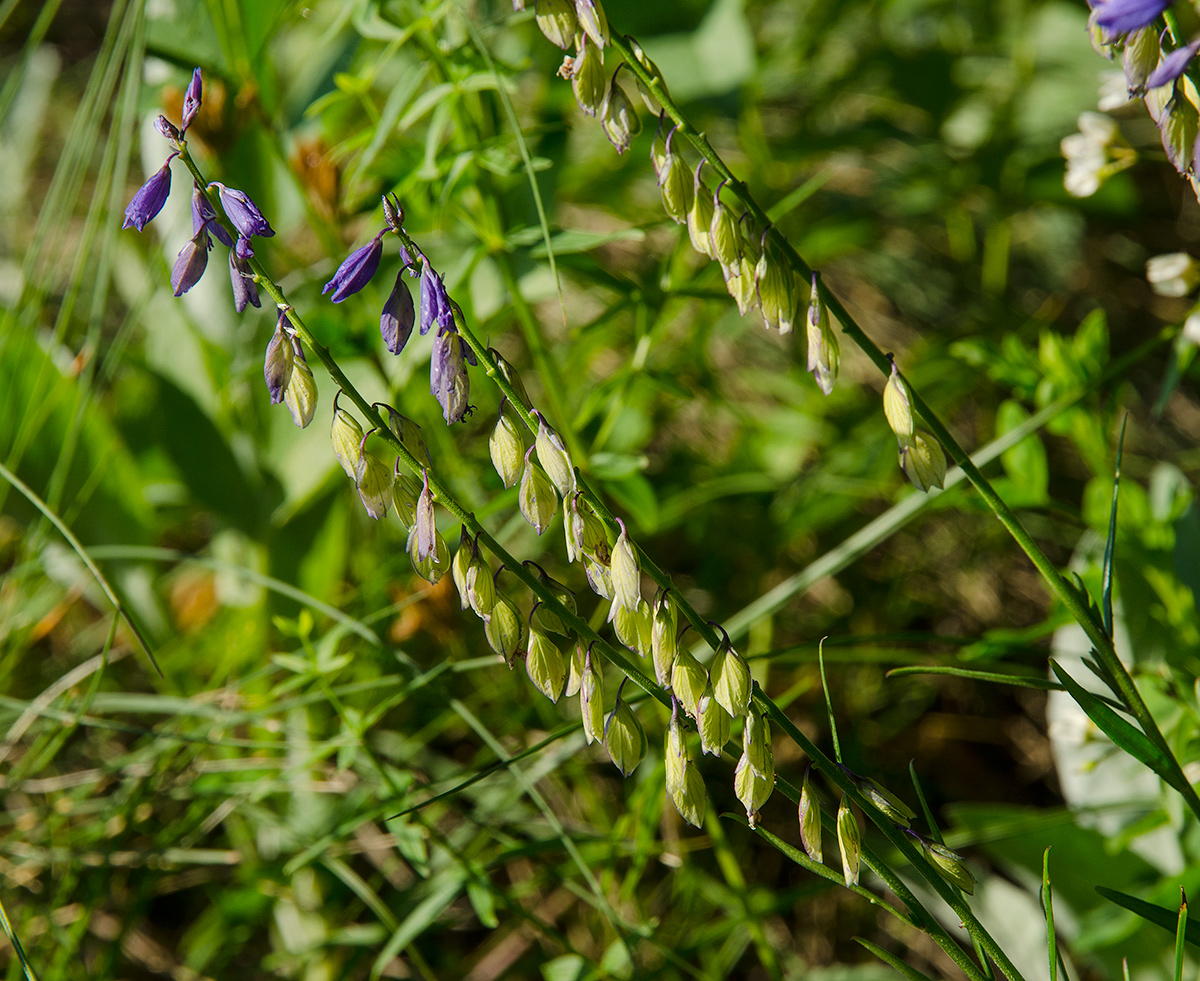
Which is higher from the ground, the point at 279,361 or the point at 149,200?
the point at 149,200

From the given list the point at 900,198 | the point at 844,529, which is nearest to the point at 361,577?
the point at 844,529

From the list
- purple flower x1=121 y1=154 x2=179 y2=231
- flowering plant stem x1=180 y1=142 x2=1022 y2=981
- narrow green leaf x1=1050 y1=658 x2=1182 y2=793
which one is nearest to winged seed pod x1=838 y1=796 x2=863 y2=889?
flowering plant stem x1=180 y1=142 x2=1022 y2=981

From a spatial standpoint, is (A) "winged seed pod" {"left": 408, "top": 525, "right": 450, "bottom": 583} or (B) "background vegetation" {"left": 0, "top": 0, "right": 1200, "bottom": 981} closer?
(A) "winged seed pod" {"left": 408, "top": 525, "right": 450, "bottom": 583}

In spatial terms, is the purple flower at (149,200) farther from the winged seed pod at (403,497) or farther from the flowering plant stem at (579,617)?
the winged seed pod at (403,497)

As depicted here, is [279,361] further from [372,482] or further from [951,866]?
[951,866]

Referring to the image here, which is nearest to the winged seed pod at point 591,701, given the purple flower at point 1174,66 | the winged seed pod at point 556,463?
the winged seed pod at point 556,463

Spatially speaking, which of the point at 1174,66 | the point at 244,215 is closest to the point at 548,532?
the point at 244,215

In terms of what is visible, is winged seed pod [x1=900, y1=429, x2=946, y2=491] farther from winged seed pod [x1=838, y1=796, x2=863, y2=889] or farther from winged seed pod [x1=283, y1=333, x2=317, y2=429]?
winged seed pod [x1=283, y1=333, x2=317, y2=429]
